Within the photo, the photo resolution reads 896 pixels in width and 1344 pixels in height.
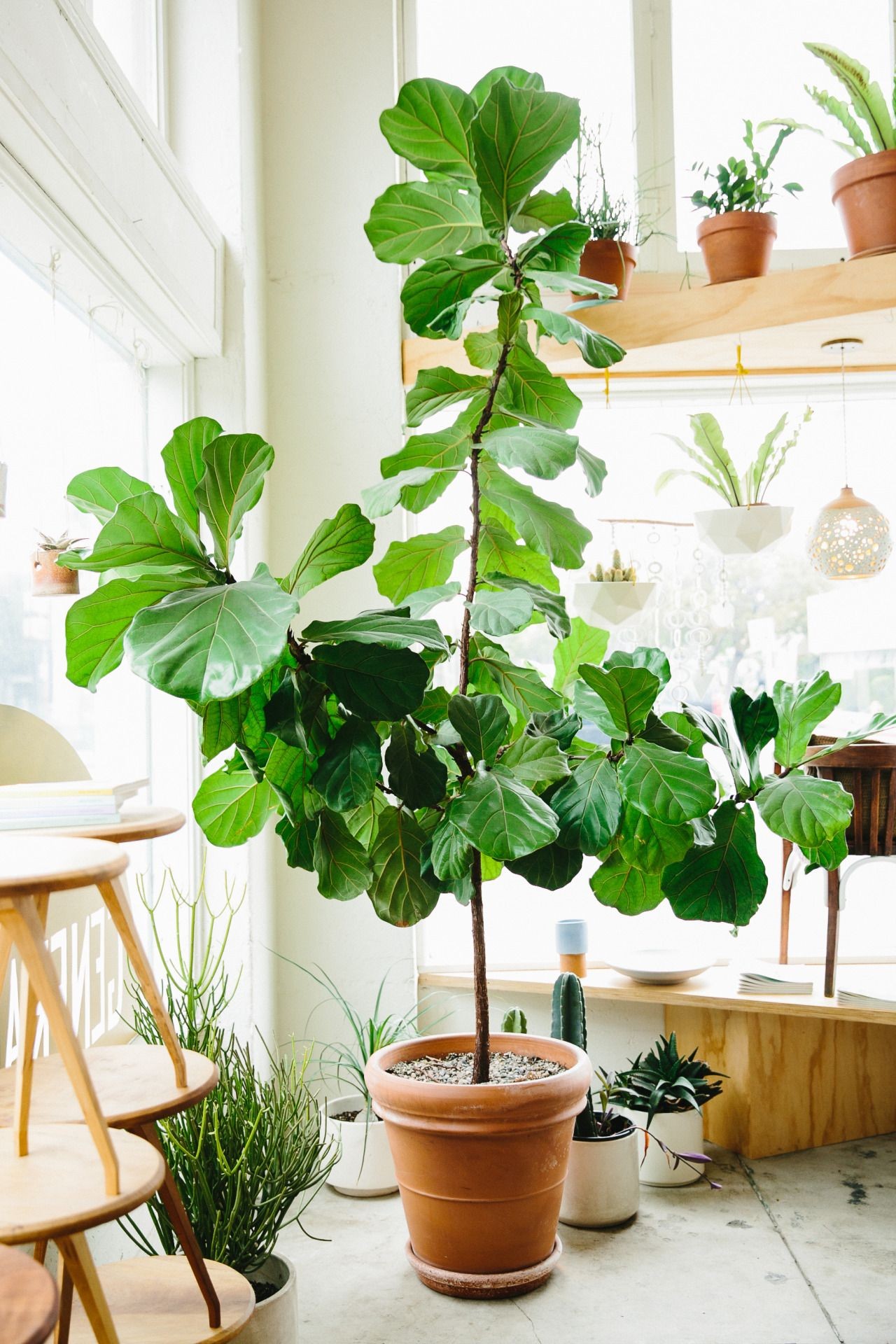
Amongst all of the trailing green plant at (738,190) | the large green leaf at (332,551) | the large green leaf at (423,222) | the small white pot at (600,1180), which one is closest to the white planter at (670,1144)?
the small white pot at (600,1180)

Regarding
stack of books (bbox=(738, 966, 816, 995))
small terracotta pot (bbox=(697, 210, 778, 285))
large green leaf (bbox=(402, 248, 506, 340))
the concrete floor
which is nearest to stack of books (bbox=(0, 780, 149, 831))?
large green leaf (bbox=(402, 248, 506, 340))

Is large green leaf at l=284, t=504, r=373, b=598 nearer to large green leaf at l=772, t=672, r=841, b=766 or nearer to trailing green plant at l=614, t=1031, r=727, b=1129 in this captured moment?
large green leaf at l=772, t=672, r=841, b=766

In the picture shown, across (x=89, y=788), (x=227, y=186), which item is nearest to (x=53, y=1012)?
(x=89, y=788)

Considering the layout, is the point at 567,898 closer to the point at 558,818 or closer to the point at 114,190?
the point at 558,818

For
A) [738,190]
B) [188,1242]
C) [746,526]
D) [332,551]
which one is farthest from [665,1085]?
[738,190]

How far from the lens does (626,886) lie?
1.89 meters

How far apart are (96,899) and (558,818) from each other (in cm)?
76

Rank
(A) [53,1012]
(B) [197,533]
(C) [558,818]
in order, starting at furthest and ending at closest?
(C) [558,818], (B) [197,533], (A) [53,1012]

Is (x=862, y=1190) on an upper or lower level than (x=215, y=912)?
lower

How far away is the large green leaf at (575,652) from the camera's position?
2.12 m

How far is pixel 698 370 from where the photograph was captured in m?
2.96

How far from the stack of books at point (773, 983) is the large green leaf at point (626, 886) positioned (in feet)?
2.66

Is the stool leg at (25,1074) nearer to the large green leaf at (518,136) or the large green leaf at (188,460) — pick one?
the large green leaf at (188,460)

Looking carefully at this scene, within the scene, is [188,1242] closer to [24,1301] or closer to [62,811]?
[62,811]
